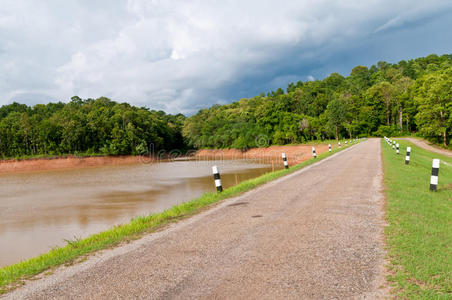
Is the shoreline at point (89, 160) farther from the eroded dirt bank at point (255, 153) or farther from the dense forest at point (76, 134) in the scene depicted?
the dense forest at point (76, 134)

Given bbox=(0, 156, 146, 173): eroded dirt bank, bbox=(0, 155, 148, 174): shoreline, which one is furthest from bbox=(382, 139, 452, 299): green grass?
bbox=(0, 156, 146, 173): eroded dirt bank

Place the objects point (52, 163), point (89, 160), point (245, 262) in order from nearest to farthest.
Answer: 1. point (245, 262)
2. point (52, 163)
3. point (89, 160)

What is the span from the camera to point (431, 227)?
14.9ft

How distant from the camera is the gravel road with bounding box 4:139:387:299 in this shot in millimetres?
2881

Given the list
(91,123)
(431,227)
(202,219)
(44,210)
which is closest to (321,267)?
(431,227)

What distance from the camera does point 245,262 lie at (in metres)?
3.52

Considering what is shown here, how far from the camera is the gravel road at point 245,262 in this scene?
288 centimetres

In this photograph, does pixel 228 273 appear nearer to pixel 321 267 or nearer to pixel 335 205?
pixel 321 267

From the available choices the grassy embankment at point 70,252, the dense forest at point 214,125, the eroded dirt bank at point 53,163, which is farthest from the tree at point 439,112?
the eroded dirt bank at point 53,163

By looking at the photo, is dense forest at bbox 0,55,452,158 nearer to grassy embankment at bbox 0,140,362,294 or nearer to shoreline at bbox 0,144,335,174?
shoreline at bbox 0,144,335,174

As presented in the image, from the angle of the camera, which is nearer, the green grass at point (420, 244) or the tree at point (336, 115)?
the green grass at point (420, 244)

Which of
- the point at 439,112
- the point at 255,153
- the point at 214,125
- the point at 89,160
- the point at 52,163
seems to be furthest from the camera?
the point at 214,125

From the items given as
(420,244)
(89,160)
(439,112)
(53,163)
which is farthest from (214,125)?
(420,244)

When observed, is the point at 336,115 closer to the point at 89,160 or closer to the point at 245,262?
the point at 89,160
